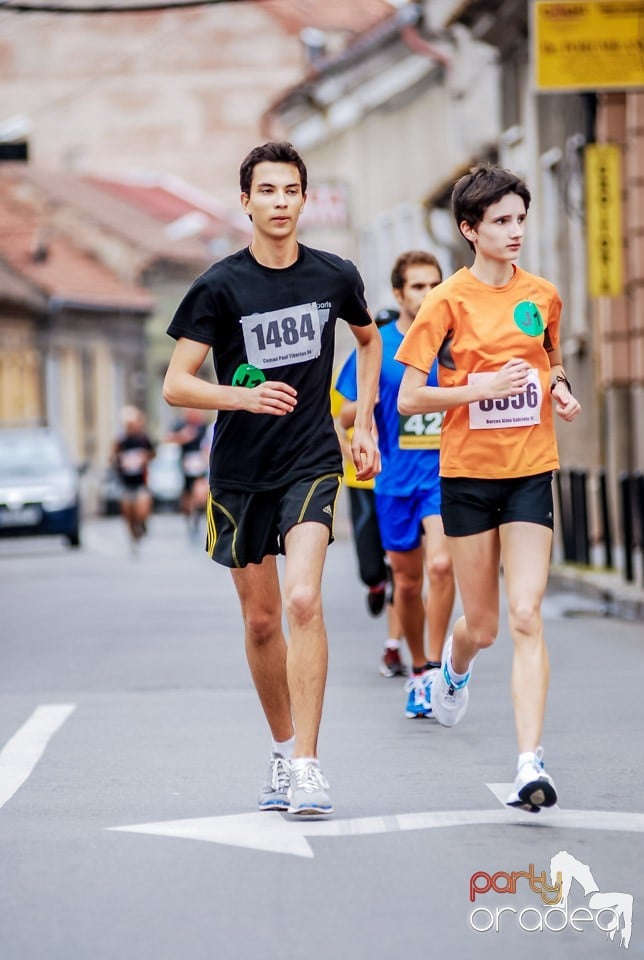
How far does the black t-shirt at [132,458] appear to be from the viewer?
2980 cm

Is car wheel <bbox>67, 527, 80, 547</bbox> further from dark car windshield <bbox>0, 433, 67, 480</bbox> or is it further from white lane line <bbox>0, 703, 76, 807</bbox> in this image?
white lane line <bbox>0, 703, 76, 807</bbox>

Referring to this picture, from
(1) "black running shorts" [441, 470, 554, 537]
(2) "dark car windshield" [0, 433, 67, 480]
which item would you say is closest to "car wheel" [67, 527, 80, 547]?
(2) "dark car windshield" [0, 433, 67, 480]

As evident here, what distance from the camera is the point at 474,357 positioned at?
7.22 m

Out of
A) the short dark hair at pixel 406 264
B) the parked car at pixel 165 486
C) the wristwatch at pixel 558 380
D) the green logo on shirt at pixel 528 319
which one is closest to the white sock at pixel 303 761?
the wristwatch at pixel 558 380

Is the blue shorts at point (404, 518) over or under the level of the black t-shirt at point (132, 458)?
over

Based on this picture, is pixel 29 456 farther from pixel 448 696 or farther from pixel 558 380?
pixel 558 380

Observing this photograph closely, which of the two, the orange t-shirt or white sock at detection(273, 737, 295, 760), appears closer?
the orange t-shirt

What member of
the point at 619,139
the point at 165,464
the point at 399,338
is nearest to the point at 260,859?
the point at 399,338

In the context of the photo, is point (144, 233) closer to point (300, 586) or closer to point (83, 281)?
point (83, 281)

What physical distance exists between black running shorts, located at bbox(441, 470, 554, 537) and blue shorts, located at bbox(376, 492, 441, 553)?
2.92 meters

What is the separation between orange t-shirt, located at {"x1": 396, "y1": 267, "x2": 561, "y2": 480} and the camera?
7188 millimetres

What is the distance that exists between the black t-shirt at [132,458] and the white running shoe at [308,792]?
2289 centimetres

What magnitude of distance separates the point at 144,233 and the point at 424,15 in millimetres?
32322

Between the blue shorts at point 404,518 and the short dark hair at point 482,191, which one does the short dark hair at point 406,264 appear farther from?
the short dark hair at point 482,191
